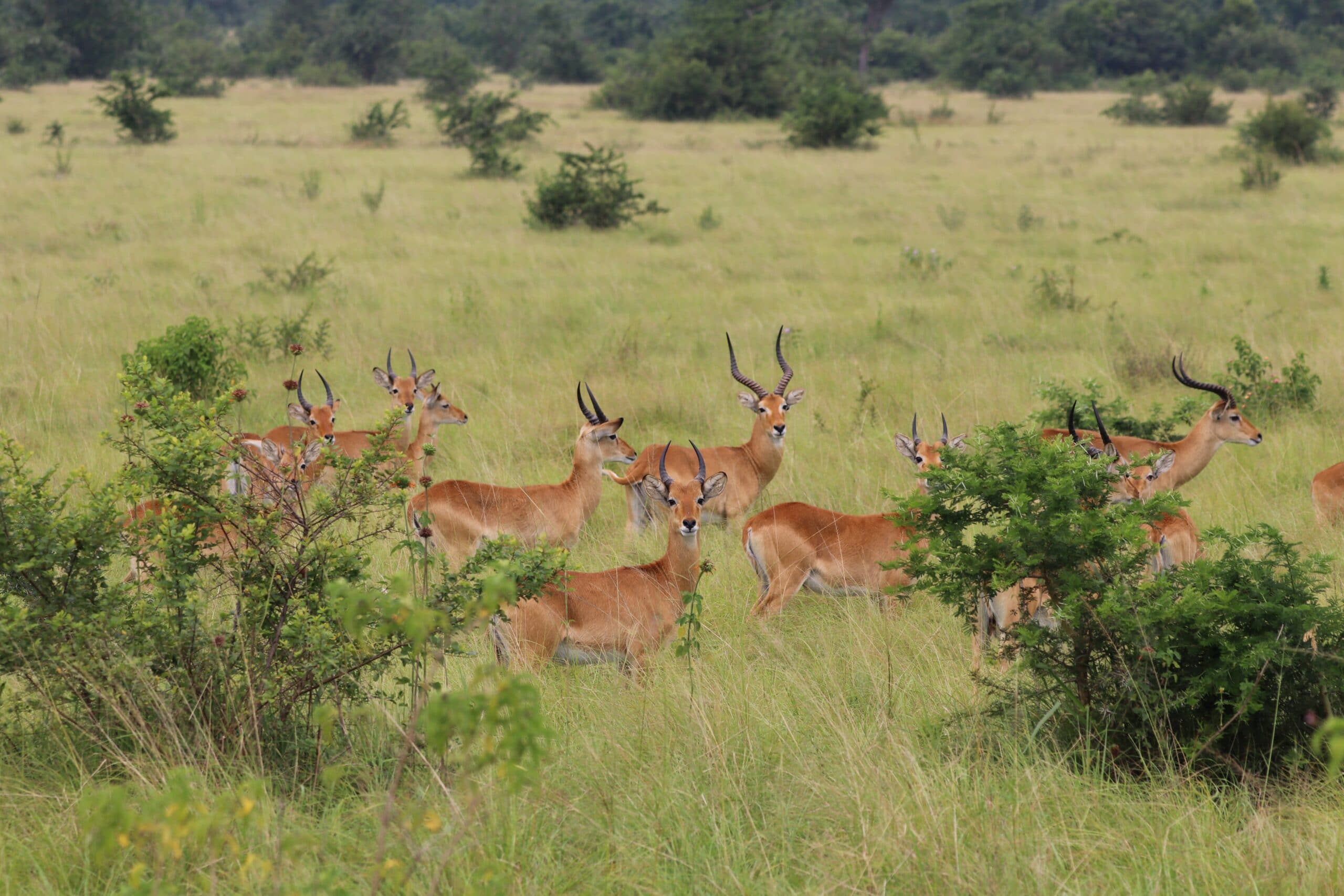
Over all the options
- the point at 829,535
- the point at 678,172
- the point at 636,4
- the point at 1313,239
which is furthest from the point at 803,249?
the point at 636,4

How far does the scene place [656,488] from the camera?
16.9 ft

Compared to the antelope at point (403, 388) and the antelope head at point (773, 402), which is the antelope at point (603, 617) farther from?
the antelope at point (403, 388)

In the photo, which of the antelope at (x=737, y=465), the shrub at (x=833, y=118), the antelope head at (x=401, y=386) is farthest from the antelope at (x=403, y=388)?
the shrub at (x=833, y=118)

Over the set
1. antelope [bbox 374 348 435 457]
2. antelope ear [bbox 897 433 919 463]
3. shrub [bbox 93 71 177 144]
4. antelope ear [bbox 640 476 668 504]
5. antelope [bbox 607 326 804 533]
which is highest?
shrub [bbox 93 71 177 144]

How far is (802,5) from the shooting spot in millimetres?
52875

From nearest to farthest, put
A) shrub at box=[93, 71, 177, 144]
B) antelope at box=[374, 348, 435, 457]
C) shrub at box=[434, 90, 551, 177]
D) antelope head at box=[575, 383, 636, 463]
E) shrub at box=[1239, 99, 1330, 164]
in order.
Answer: antelope head at box=[575, 383, 636, 463], antelope at box=[374, 348, 435, 457], shrub at box=[434, 90, 551, 177], shrub at box=[1239, 99, 1330, 164], shrub at box=[93, 71, 177, 144]

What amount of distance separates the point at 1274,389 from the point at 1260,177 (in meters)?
11.4

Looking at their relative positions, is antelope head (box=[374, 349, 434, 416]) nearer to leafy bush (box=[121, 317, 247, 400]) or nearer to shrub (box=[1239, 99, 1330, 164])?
leafy bush (box=[121, 317, 247, 400])

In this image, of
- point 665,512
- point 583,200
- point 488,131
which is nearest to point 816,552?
point 665,512

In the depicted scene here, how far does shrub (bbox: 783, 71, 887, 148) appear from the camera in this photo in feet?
79.3

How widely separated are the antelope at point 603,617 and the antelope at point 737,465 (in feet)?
4.45

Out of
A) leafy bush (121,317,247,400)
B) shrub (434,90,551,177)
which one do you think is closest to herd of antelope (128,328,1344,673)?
leafy bush (121,317,247,400)

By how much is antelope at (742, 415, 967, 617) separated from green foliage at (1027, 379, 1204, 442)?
5.34ft

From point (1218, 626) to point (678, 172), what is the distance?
17.4m
